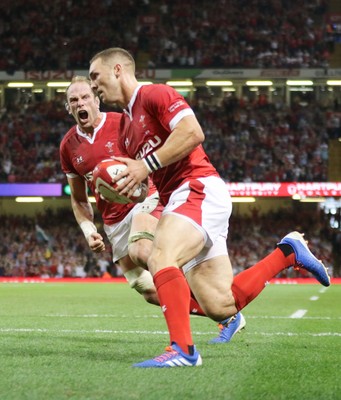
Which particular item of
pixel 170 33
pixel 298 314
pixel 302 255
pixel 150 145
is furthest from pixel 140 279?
pixel 170 33

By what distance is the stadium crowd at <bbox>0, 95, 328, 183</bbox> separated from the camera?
3462 centimetres

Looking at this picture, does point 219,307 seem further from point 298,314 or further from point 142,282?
point 298,314

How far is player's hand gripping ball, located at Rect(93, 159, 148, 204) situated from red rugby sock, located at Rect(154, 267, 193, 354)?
695 mm

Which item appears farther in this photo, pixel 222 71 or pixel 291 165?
pixel 222 71

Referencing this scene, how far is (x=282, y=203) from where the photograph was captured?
35531mm

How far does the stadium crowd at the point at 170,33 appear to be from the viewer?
3816 centimetres

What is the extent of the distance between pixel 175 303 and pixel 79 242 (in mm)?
30070

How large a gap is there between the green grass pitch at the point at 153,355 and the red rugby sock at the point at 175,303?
0.71 ft

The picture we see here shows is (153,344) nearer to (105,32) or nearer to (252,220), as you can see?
(252,220)

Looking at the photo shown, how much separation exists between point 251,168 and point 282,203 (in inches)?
82.3

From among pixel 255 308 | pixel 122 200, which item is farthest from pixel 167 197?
pixel 255 308

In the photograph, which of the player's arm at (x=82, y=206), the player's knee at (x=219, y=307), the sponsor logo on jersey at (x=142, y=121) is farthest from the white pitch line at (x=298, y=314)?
the sponsor logo on jersey at (x=142, y=121)

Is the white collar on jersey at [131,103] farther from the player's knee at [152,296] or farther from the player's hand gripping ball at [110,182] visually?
the player's knee at [152,296]

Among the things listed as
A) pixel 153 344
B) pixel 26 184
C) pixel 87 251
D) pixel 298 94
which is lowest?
pixel 87 251
